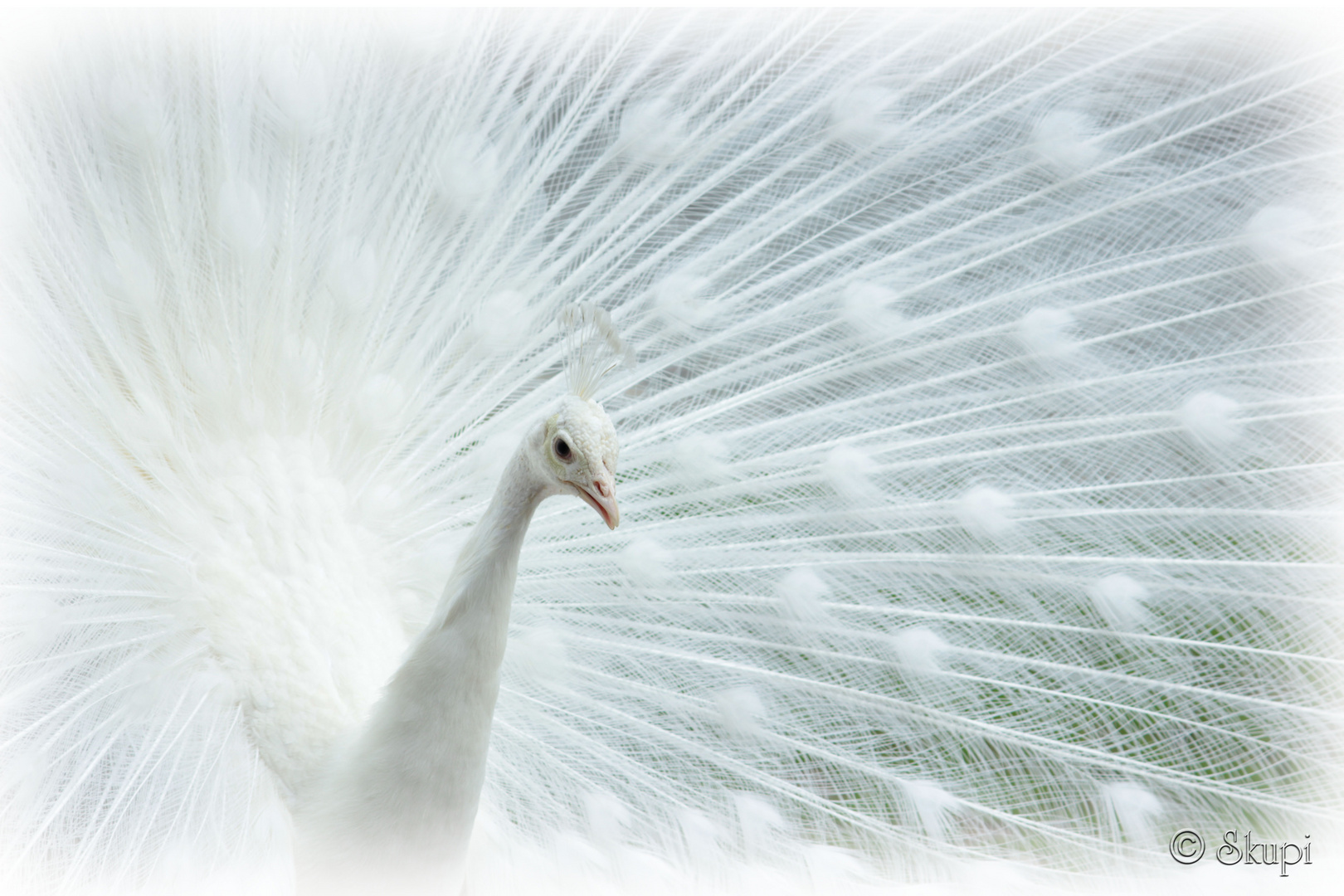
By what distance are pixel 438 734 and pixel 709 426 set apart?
666 millimetres

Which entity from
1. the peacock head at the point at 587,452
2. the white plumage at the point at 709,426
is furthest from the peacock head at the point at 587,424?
the white plumage at the point at 709,426

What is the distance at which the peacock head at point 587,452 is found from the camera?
119 centimetres

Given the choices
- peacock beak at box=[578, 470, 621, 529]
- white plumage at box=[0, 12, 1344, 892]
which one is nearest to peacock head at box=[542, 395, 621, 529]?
peacock beak at box=[578, 470, 621, 529]

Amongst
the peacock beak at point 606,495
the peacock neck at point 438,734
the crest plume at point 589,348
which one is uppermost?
the crest plume at point 589,348

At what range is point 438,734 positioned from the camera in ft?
4.45

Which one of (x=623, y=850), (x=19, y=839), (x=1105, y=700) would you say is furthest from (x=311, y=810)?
(x=1105, y=700)

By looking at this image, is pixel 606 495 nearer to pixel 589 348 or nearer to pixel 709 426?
pixel 589 348

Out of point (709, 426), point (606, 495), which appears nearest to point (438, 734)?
point (606, 495)

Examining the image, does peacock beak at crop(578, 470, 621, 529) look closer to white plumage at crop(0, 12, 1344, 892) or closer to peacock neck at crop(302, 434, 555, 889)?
peacock neck at crop(302, 434, 555, 889)

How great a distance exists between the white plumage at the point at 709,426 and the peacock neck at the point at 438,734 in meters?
0.11

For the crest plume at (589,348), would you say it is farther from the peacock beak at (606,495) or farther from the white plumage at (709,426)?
the white plumage at (709,426)

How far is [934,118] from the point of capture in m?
1.66

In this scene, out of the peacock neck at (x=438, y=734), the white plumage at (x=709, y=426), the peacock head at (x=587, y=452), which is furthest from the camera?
the white plumage at (x=709, y=426)

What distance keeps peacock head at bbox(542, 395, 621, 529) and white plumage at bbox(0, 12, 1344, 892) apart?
0.47 meters
